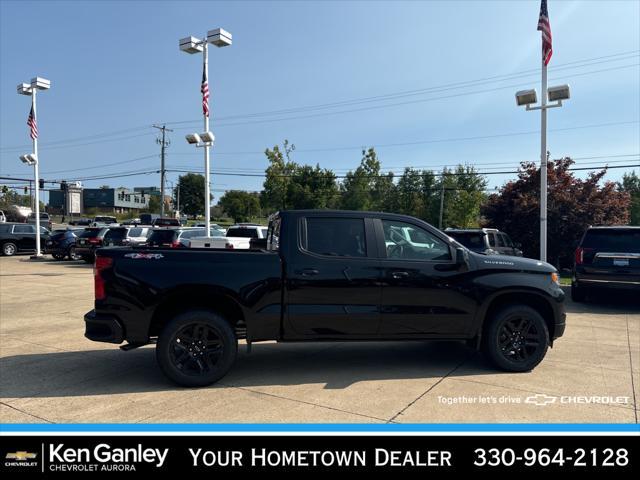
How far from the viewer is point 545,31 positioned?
1322cm

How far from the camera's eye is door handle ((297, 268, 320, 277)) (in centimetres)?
500

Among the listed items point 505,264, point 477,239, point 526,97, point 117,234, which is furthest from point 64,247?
point 505,264

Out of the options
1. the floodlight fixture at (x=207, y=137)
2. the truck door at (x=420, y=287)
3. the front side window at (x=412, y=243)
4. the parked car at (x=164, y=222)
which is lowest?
the truck door at (x=420, y=287)

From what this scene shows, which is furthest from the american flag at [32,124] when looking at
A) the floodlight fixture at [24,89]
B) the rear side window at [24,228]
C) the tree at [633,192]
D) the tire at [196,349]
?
the tree at [633,192]

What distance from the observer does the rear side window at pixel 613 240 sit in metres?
10.1

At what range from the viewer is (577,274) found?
10641 millimetres

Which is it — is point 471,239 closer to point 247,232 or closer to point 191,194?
point 247,232

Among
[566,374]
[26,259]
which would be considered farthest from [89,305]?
[26,259]

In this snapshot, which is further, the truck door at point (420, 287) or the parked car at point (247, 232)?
the parked car at point (247, 232)

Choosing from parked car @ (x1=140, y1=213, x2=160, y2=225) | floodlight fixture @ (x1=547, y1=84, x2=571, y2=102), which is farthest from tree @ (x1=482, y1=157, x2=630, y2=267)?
parked car @ (x1=140, y1=213, x2=160, y2=225)

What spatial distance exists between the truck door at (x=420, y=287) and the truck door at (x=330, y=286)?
15 cm

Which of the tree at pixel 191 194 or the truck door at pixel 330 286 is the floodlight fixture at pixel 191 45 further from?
the tree at pixel 191 194

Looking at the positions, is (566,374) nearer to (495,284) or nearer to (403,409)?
(495,284)

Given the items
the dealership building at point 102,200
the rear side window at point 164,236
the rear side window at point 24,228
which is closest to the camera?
the rear side window at point 164,236
